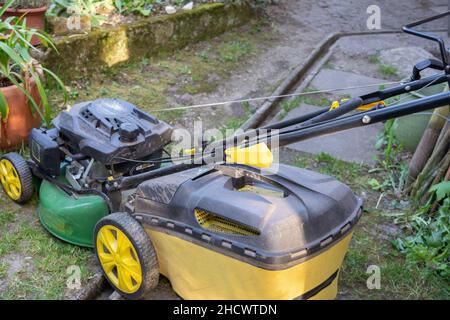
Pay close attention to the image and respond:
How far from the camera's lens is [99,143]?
8.02 ft

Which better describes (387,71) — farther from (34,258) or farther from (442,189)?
(34,258)

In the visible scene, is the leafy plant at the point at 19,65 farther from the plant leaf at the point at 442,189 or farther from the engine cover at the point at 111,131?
the plant leaf at the point at 442,189

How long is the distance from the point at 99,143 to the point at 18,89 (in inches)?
41.6

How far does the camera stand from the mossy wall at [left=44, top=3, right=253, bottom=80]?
4277 mm

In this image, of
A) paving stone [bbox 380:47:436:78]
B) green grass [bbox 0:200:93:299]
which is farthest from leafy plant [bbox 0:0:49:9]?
paving stone [bbox 380:47:436:78]

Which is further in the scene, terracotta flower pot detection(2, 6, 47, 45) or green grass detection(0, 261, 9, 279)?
terracotta flower pot detection(2, 6, 47, 45)

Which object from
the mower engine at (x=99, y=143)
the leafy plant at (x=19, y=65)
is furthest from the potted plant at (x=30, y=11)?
the mower engine at (x=99, y=143)

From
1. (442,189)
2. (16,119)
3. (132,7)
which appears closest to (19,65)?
(16,119)

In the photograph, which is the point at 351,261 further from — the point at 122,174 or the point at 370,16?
the point at 370,16

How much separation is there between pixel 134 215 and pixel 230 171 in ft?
1.59

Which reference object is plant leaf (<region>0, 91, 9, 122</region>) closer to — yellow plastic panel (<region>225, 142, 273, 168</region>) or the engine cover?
the engine cover

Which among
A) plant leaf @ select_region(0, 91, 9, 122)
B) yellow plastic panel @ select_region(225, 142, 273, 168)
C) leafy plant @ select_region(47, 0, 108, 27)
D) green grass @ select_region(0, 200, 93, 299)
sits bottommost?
green grass @ select_region(0, 200, 93, 299)

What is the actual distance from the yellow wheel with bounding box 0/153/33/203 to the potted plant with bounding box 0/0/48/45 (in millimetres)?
1524

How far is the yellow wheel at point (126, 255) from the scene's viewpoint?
2254mm
